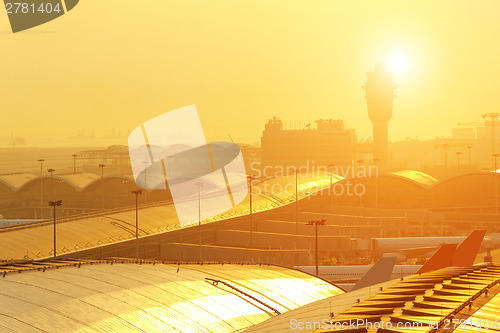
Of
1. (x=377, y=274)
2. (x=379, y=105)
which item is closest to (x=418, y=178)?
(x=377, y=274)

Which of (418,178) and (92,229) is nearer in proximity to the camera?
(92,229)

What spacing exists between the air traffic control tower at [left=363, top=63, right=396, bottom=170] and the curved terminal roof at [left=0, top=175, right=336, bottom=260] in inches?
4391

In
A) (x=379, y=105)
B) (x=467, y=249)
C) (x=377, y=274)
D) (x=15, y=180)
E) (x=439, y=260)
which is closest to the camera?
(x=377, y=274)

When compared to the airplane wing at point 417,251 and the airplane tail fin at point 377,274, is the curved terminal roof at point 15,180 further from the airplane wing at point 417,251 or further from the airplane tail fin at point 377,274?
the airplane tail fin at point 377,274

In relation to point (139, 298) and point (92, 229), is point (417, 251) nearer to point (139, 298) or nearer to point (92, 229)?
point (92, 229)

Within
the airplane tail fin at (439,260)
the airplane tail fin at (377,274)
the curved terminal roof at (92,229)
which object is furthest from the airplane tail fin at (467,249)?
the curved terminal roof at (92,229)

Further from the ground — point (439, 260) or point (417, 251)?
point (439, 260)

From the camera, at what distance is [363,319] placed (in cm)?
1952

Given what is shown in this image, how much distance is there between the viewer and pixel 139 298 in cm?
2920

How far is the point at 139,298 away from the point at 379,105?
17342 centimetres

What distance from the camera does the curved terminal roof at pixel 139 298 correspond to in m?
25.6

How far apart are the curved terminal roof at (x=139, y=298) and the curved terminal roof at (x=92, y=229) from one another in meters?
20.3

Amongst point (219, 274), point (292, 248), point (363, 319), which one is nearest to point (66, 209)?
point (292, 248)

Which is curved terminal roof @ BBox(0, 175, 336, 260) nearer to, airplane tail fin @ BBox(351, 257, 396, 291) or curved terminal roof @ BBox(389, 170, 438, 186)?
airplane tail fin @ BBox(351, 257, 396, 291)
